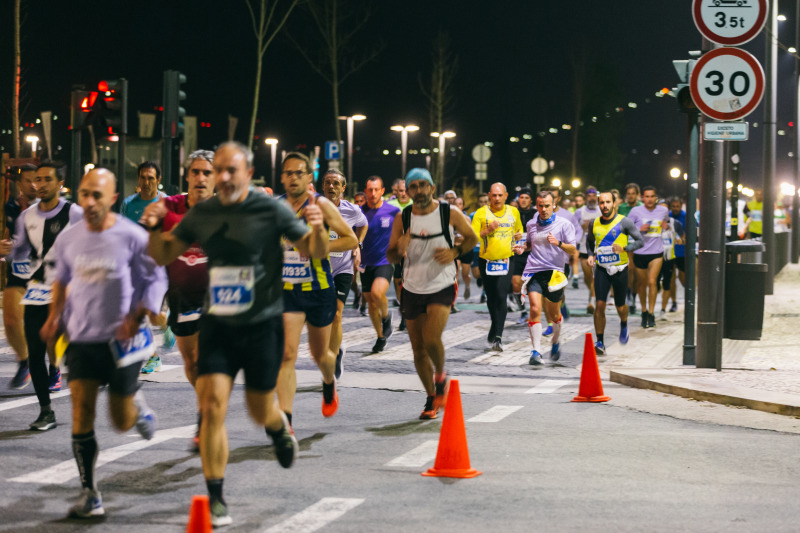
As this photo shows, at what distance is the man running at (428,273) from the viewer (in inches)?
346

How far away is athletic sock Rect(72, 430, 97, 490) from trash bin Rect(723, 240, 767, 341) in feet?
26.1

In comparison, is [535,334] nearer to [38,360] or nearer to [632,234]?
[632,234]

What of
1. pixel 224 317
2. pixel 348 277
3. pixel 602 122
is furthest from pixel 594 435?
pixel 602 122

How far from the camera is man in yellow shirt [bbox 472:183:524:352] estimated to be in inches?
539

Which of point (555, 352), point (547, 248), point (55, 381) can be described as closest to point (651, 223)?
point (547, 248)

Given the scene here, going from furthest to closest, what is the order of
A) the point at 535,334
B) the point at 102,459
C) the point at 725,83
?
the point at 535,334 → the point at 725,83 → the point at 102,459

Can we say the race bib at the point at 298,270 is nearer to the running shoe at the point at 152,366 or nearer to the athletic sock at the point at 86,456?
the athletic sock at the point at 86,456

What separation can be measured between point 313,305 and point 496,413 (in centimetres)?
197

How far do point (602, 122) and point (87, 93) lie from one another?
8785 centimetres

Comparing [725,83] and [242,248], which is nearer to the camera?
[242,248]

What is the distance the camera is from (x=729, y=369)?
462 inches

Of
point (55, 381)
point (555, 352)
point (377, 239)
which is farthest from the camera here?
point (377, 239)

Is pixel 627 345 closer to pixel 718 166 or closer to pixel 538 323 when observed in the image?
pixel 538 323

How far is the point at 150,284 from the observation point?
614 cm
